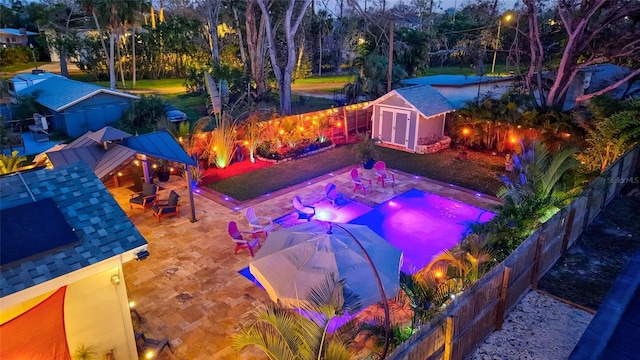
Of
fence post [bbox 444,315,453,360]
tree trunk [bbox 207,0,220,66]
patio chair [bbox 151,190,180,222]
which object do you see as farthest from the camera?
tree trunk [bbox 207,0,220,66]

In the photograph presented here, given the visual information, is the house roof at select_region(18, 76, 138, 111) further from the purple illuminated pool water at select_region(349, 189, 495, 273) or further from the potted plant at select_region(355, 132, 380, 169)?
the purple illuminated pool water at select_region(349, 189, 495, 273)

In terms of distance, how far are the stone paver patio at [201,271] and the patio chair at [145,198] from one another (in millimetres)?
304

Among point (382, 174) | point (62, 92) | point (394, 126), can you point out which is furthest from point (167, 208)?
point (62, 92)

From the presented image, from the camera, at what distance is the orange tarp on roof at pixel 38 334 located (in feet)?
17.9

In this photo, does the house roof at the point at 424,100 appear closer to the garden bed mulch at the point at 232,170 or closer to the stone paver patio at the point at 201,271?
the stone paver patio at the point at 201,271

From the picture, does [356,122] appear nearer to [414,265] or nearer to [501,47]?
[501,47]

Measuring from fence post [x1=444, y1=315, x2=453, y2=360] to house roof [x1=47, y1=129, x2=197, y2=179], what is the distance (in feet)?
27.8

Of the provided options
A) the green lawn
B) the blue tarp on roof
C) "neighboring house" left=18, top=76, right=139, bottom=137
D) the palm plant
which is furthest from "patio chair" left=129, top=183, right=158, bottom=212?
"neighboring house" left=18, top=76, right=139, bottom=137

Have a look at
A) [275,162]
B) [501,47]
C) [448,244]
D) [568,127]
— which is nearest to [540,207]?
[448,244]

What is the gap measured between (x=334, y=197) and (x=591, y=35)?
50.3 feet

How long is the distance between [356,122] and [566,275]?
15735 mm

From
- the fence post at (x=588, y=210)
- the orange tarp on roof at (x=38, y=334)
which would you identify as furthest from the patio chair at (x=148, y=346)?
the fence post at (x=588, y=210)

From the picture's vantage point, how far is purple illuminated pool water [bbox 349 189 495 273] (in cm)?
1134

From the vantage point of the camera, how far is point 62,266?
550 centimetres
